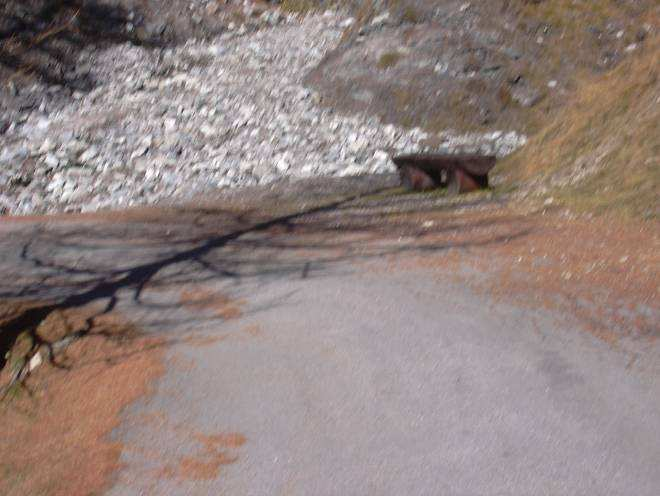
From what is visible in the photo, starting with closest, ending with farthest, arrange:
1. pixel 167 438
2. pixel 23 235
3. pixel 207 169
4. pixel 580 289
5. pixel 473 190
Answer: pixel 167 438
pixel 580 289
pixel 23 235
pixel 473 190
pixel 207 169

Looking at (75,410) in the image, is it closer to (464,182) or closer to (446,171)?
(464,182)

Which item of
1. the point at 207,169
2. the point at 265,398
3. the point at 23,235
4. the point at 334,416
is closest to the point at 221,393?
the point at 265,398

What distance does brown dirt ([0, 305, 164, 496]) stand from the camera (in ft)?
20.3

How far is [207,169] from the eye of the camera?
→ 58.4 ft

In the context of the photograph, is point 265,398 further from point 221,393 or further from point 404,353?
point 404,353

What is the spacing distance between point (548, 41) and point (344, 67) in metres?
4.24

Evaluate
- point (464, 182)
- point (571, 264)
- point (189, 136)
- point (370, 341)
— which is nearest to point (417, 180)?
point (464, 182)

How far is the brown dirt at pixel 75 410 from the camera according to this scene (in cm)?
620

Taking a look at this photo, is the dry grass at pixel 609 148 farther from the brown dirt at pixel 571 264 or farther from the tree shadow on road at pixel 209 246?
the tree shadow on road at pixel 209 246

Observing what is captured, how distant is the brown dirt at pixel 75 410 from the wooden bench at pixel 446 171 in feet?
22.0

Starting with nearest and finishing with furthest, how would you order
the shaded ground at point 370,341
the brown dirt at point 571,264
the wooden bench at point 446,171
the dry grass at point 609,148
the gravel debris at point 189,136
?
the shaded ground at point 370,341 < the brown dirt at point 571,264 < the dry grass at point 609,148 < the wooden bench at point 446,171 < the gravel debris at point 189,136

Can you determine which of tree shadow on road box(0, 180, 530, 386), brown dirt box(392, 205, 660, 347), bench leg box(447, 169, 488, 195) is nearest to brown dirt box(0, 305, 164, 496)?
tree shadow on road box(0, 180, 530, 386)

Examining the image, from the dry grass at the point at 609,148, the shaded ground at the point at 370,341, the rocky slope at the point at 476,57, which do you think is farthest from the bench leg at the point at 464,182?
the rocky slope at the point at 476,57

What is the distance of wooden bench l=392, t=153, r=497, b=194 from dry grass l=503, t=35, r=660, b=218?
55 cm
